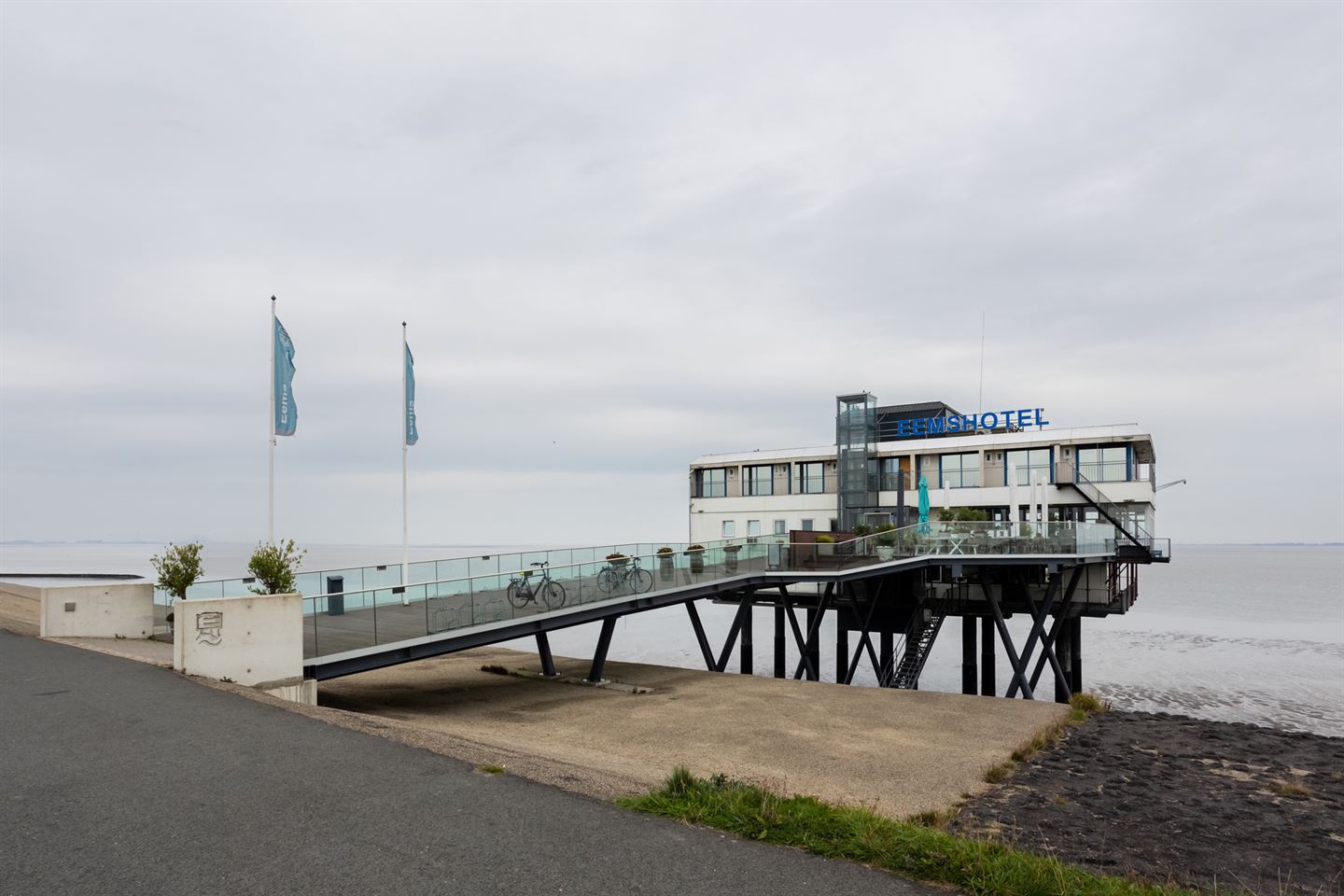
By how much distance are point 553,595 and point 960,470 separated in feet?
88.5

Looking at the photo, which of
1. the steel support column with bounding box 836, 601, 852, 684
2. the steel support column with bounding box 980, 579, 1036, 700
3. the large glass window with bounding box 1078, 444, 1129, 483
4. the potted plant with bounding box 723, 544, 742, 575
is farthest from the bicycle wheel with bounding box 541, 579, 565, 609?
the large glass window with bounding box 1078, 444, 1129, 483

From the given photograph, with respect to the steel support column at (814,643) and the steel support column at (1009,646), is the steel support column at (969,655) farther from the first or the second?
the steel support column at (814,643)

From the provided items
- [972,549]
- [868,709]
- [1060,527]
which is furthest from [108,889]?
[1060,527]

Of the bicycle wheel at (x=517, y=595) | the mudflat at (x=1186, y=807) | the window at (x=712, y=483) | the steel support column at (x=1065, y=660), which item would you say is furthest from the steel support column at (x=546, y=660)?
the window at (x=712, y=483)

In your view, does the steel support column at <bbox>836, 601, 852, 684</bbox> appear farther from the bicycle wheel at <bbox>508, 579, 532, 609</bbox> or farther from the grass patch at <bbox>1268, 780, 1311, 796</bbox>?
the grass patch at <bbox>1268, 780, 1311, 796</bbox>

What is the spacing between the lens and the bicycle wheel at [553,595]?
18703mm

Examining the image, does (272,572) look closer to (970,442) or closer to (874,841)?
(874,841)

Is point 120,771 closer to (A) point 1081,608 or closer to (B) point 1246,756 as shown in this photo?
(B) point 1246,756

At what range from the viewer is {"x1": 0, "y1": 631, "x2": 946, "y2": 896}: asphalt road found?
5.70m

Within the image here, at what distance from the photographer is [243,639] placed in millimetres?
13258

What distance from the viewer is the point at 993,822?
8.88 meters

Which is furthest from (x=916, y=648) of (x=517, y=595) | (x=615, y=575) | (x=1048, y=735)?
(x=517, y=595)

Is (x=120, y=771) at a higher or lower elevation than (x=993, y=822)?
higher

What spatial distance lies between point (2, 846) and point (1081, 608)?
33.8 metres
